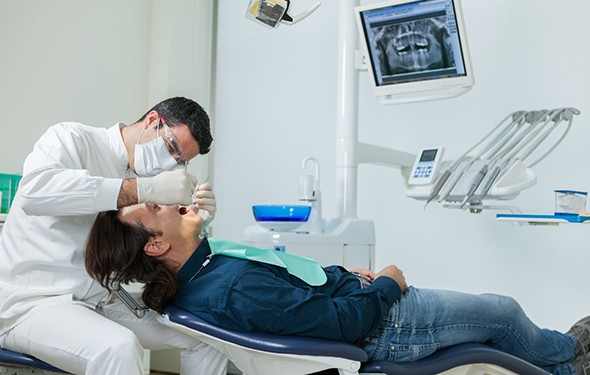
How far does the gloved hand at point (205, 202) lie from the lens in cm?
211

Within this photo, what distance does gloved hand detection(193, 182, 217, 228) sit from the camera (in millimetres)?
2113

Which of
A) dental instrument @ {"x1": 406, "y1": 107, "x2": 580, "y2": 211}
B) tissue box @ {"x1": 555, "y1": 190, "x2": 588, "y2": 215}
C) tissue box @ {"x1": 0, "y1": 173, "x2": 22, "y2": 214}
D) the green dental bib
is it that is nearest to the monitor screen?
dental instrument @ {"x1": 406, "y1": 107, "x2": 580, "y2": 211}

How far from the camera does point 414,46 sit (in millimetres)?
2648

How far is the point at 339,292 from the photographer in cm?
189

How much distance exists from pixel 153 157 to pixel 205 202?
226mm

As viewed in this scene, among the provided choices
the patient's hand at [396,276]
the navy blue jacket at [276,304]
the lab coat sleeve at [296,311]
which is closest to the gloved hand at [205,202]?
the navy blue jacket at [276,304]

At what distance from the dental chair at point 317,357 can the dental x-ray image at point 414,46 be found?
49.0 inches

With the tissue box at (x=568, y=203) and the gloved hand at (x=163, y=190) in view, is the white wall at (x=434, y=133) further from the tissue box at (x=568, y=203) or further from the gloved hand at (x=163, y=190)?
the gloved hand at (x=163, y=190)

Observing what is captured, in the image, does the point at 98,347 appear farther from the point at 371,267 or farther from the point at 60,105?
the point at 60,105

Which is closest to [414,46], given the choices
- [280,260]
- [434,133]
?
[434,133]

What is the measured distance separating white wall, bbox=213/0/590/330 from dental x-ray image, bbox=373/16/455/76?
67 cm

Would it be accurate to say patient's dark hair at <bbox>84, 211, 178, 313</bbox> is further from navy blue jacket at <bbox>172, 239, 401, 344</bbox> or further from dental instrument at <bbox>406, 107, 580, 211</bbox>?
dental instrument at <bbox>406, 107, 580, 211</bbox>

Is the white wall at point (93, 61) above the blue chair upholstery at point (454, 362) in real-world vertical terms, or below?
above

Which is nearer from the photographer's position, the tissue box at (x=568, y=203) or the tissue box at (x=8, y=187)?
the tissue box at (x=568, y=203)
